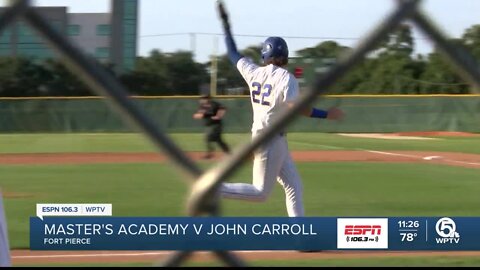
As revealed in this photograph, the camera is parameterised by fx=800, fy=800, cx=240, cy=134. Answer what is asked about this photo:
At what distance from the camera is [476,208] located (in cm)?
→ 844

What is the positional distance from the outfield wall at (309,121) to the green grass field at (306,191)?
9.62 metres

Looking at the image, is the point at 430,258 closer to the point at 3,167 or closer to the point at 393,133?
the point at 3,167

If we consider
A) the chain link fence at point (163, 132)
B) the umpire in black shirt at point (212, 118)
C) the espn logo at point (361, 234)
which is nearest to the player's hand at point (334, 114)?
the chain link fence at point (163, 132)

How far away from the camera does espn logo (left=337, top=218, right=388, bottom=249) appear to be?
5859 millimetres

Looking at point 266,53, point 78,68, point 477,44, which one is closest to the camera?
point 78,68

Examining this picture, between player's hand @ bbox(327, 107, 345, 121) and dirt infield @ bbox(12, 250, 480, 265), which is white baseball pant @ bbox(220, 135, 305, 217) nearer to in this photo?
dirt infield @ bbox(12, 250, 480, 265)

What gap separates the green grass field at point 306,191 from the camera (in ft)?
26.7

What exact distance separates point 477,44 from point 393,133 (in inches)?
1057

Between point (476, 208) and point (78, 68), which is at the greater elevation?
point (78, 68)

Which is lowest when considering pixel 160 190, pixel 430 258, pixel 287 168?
pixel 160 190

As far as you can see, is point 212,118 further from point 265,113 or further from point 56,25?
point 56,25

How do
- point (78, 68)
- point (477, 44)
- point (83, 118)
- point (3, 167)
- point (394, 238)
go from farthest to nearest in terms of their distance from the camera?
1. point (83, 118)
2. point (3, 167)
3. point (394, 238)
4. point (477, 44)
5. point (78, 68)

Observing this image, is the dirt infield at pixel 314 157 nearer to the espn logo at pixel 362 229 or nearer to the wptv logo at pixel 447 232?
the wptv logo at pixel 447 232

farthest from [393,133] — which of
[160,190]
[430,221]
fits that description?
[430,221]
